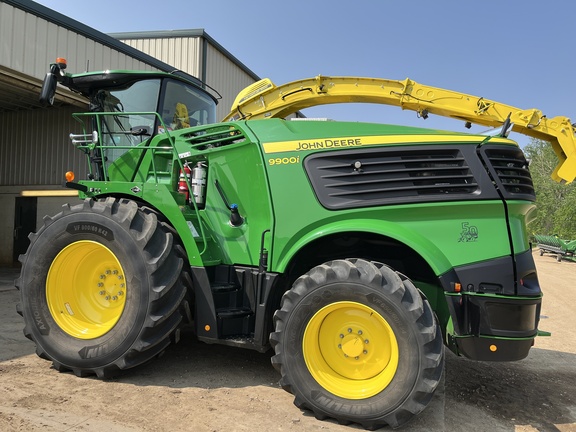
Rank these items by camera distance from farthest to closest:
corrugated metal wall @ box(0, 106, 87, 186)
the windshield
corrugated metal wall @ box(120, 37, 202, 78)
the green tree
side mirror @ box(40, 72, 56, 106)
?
1. the green tree
2. corrugated metal wall @ box(120, 37, 202, 78)
3. corrugated metal wall @ box(0, 106, 87, 186)
4. the windshield
5. side mirror @ box(40, 72, 56, 106)

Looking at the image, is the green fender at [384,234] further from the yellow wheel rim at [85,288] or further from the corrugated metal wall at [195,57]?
the corrugated metal wall at [195,57]

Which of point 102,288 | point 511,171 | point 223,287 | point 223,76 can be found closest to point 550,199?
point 223,76

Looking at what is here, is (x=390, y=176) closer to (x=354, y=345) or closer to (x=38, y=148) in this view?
(x=354, y=345)

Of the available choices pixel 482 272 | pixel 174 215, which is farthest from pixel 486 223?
pixel 174 215

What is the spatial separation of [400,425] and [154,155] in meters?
3.06

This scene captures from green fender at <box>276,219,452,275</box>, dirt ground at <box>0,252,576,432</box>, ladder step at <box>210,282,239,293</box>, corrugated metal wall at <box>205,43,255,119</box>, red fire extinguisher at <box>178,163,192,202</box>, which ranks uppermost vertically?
corrugated metal wall at <box>205,43,255,119</box>

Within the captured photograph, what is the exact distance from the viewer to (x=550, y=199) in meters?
34.2

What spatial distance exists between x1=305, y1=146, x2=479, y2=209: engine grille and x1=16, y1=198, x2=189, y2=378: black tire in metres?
1.36

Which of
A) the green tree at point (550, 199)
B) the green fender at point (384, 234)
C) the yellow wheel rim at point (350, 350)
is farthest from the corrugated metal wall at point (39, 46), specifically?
the green tree at point (550, 199)

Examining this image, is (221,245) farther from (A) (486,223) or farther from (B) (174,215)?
(A) (486,223)

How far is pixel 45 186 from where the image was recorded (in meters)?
11.6

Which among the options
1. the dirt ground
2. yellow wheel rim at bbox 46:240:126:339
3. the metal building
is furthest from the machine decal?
the metal building

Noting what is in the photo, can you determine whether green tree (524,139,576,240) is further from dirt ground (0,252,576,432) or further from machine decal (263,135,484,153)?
machine decal (263,135,484,153)

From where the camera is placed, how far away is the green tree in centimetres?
3024
